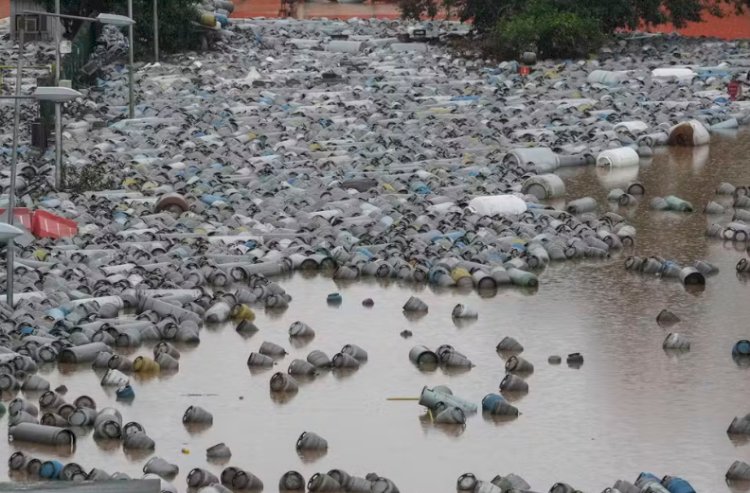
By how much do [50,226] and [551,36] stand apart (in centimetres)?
1735

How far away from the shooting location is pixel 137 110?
25578mm

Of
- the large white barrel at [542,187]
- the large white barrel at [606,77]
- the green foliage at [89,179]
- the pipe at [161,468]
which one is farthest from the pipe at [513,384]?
the large white barrel at [606,77]

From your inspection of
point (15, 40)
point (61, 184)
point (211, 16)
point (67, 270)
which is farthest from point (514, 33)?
point (67, 270)

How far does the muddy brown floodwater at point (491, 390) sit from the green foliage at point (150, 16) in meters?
19.6

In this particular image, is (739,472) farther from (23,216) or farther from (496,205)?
(23,216)

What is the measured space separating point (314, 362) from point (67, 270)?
3.14 meters

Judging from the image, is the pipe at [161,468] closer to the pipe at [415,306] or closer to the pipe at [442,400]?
the pipe at [442,400]

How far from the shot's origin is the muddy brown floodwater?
9.91 m

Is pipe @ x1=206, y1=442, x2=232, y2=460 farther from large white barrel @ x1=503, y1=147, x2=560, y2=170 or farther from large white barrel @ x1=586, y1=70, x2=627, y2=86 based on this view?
large white barrel @ x1=586, y1=70, x2=627, y2=86

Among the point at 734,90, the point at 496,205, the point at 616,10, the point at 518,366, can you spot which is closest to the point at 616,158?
the point at 496,205

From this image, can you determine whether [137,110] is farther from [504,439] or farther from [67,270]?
[504,439]

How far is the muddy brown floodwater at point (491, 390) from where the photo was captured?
991cm

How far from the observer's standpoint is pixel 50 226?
16.0 m

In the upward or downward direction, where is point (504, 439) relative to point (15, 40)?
upward
